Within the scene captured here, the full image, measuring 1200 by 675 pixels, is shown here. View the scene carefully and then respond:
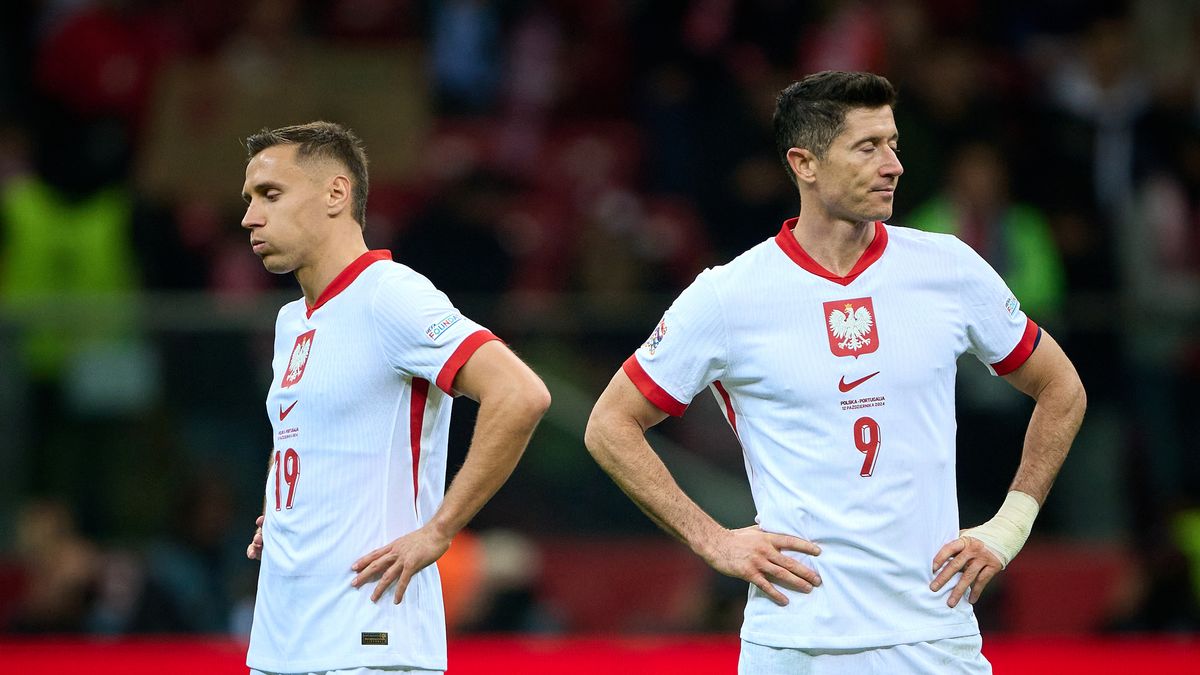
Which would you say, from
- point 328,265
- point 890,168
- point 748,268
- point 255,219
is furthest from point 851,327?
point 255,219

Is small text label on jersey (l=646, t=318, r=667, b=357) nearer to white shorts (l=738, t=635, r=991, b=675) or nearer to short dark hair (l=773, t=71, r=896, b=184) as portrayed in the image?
short dark hair (l=773, t=71, r=896, b=184)

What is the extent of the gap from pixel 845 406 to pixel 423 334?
1133mm

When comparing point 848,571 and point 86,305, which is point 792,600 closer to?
point 848,571

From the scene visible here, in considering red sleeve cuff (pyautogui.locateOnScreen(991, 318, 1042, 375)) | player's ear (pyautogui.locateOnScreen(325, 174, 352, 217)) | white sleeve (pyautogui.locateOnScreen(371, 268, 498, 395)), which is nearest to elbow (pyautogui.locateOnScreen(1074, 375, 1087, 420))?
red sleeve cuff (pyautogui.locateOnScreen(991, 318, 1042, 375))

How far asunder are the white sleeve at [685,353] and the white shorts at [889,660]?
2.39 feet

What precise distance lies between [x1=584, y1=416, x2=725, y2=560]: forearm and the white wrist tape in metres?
0.71

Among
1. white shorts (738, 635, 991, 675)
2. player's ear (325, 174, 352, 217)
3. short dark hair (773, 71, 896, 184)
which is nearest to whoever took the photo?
white shorts (738, 635, 991, 675)

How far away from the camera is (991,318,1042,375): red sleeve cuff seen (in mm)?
4609

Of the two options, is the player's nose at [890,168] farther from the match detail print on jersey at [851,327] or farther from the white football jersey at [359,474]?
the white football jersey at [359,474]

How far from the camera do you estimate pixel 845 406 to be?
14.3ft

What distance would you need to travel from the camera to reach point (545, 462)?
8.82 meters

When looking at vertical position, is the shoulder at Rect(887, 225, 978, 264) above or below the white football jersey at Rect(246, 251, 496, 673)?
above

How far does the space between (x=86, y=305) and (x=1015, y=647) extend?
530 centimetres

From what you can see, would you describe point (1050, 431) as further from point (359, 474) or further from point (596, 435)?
point (359, 474)
